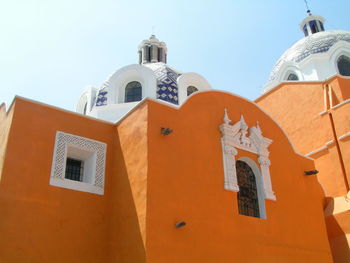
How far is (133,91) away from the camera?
12.7 m

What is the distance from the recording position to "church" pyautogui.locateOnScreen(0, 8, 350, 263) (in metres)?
7.26

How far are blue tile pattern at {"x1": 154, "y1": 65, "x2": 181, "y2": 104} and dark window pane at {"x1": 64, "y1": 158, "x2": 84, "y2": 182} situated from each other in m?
4.10

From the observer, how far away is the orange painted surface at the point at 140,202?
7.16 m

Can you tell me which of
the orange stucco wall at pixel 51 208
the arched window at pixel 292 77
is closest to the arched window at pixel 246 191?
the orange stucco wall at pixel 51 208

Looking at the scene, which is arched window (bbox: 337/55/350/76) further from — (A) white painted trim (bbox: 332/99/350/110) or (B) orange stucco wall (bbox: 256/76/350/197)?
(A) white painted trim (bbox: 332/99/350/110)

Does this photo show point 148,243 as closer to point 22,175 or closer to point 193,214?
point 193,214

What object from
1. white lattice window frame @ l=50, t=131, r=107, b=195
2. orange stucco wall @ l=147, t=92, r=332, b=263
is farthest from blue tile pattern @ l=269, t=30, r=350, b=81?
white lattice window frame @ l=50, t=131, r=107, b=195

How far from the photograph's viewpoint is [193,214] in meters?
7.77

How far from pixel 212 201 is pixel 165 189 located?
1108mm

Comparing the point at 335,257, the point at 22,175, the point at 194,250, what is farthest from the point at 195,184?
the point at 335,257

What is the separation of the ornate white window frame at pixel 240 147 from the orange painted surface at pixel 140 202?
15 cm

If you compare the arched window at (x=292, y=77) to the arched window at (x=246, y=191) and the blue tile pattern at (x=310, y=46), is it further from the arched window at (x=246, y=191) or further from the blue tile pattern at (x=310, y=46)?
the arched window at (x=246, y=191)

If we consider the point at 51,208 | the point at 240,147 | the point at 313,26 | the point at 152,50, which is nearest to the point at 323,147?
the point at 240,147

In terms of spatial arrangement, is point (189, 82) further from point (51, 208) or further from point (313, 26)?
point (313, 26)
